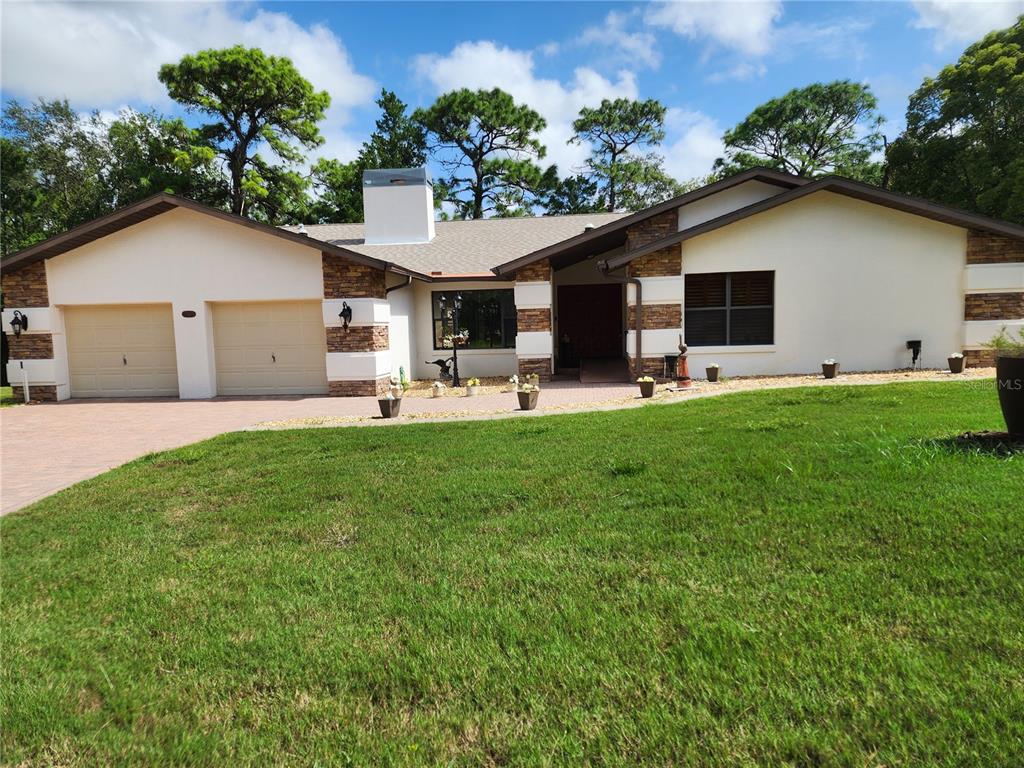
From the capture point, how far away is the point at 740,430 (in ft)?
22.6

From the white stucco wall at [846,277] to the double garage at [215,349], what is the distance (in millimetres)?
9555

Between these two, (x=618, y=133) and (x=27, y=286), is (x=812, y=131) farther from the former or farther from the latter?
(x=27, y=286)

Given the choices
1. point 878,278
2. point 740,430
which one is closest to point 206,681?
point 740,430

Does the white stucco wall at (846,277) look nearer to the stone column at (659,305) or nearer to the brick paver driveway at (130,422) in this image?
the stone column at (659,305)

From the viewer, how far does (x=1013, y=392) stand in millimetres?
5391

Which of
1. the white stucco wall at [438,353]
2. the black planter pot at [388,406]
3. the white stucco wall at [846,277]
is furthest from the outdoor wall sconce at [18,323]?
the white stucco wall at [846,277]

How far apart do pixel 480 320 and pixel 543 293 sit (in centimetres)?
299

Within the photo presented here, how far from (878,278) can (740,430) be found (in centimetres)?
903

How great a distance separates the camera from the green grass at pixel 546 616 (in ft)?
7.66

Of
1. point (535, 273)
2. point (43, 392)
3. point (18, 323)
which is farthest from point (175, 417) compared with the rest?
point (535, 273)

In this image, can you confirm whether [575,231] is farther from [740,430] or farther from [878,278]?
[740,430]

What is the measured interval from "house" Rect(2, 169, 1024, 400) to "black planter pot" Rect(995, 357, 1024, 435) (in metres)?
8.22

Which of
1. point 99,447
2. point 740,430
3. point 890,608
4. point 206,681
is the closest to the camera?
point 206,681

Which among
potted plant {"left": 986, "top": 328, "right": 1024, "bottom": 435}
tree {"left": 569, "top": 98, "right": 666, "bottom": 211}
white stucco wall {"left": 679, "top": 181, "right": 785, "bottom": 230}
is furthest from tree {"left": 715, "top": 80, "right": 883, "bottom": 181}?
potted plant {"left": 986, "top": 328, "right": 1024, "bottom": 435}
